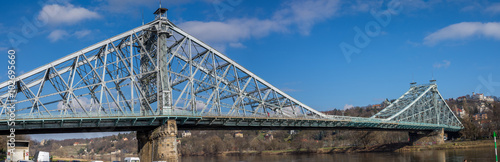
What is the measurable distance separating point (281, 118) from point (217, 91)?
11.6 m

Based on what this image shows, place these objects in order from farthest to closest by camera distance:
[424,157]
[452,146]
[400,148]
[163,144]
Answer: [400,148] → [452,146] → [424,157] → [163,144]

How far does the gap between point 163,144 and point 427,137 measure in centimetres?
8982

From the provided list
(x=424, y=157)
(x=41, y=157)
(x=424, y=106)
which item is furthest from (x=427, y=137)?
(x=41, y=157)

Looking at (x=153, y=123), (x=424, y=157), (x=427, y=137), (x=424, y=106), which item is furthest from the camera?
(x=424, y=106)

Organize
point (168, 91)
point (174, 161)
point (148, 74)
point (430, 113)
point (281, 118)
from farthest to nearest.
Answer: point (430, 113)
point (281, 118)
point (148, 74)
point (168, 91)
point (174, 161)

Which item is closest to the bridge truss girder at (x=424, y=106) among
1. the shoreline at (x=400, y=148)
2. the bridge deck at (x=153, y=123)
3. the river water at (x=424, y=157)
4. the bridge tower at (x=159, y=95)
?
the shoreline at (x=400, y=148)

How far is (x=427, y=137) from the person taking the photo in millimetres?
115688

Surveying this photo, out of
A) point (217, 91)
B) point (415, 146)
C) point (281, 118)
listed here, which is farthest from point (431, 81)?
point (217, 91)

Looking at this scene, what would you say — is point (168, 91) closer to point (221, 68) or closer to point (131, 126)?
point (131, 126)

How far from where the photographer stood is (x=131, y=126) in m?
51.2

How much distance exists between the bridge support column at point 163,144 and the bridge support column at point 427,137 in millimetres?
85756

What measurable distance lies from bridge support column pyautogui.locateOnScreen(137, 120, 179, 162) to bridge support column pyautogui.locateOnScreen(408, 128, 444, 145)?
85.8 metres

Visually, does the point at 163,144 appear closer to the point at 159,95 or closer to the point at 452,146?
the point at 159,95

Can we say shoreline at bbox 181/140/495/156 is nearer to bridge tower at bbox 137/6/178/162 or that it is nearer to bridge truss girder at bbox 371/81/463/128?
bridge truss girder at bbox 371/81/463/128
